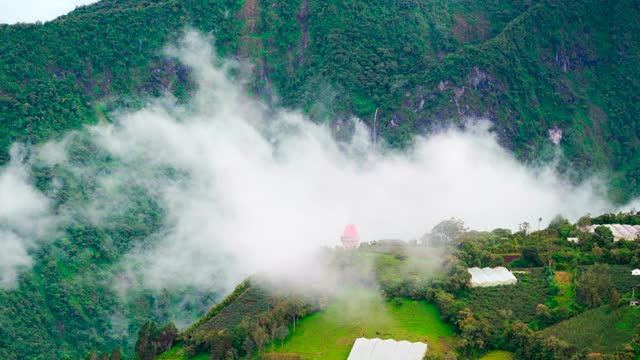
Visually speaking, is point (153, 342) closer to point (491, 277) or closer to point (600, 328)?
point (491, 277)

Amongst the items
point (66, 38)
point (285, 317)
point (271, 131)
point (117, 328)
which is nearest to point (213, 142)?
point (271, 131)

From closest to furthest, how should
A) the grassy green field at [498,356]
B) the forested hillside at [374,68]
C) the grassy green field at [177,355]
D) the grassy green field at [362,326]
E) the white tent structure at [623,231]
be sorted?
the grassy green field at [498,356] → the grassy green field at [362,326] → the grassy green field at [177,355] → the white tent structure at [623,231] → the forested hillside at [374,68]

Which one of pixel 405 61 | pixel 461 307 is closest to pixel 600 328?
pixel 461 307

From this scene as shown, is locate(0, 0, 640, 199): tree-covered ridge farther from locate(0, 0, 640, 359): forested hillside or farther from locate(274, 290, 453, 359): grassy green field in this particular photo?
locate(274, 290, 453, 359): grassy green field

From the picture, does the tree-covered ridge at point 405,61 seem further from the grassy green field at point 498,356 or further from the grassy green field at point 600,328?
the grassy green field at point 498,356

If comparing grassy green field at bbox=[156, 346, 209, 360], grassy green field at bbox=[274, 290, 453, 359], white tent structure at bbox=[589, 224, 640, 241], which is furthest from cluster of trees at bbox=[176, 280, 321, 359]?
white tent structure at bbox=[589, 224, 640, 241]

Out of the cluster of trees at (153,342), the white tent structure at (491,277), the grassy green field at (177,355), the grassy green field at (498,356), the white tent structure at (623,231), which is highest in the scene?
the white tent structure at (623,231)

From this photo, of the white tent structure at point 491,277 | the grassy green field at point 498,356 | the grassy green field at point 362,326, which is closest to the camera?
the grassy green field at point 498,356

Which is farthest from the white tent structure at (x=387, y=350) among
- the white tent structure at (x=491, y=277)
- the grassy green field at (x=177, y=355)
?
the grassy green field at (x=177, y=355)
